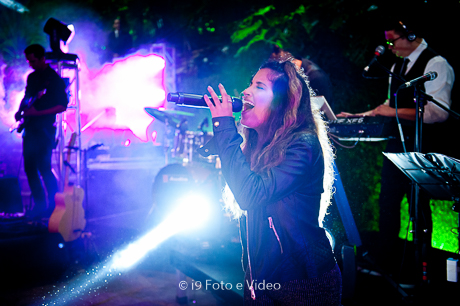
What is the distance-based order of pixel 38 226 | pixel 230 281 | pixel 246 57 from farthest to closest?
1. pixel 246 57
2. pixel 38 226
3. pixel 230 281

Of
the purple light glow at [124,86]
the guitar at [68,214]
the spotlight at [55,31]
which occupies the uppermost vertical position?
the purple light glow at [124,86]

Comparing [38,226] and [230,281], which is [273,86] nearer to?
[230,281]

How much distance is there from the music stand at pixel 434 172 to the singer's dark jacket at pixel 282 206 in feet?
3.71

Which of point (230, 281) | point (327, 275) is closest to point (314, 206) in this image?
point (327, 275)

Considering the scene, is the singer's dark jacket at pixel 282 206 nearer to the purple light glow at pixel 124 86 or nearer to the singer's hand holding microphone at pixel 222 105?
the singer's hand holding microphone at pixel 222 105

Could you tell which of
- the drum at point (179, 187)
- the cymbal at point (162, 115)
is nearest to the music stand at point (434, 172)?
the drum at point (179, 187)

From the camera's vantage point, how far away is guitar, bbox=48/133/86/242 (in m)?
4.01

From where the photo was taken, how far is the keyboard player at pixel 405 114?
3.01 metres

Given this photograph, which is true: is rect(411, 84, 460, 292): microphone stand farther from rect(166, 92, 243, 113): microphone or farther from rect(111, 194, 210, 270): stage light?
rect(111, 194, 210, 270): stage light

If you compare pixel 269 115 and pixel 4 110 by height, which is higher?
pixel 4 110

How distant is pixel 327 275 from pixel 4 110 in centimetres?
1065

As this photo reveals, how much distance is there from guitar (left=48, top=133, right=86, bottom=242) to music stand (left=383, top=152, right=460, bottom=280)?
3.79 meters

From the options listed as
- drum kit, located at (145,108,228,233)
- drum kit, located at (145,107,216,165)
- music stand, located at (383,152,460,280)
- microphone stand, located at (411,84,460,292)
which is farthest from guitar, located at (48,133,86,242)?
microphone stand, located at (411,84,460,292)

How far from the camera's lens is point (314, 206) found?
148 cm
